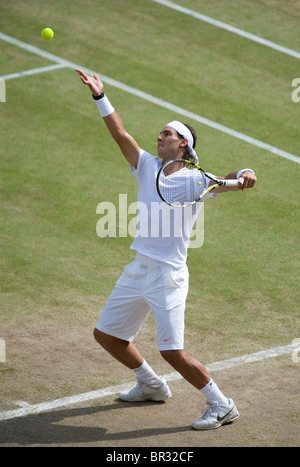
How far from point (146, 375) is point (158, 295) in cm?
93

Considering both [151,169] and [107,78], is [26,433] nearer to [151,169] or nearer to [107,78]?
[151,169]

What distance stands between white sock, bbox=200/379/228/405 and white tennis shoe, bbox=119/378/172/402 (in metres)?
0.59

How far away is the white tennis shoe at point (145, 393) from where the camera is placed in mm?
7895

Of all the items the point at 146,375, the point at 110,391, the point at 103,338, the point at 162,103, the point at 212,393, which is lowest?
the point at 110,391

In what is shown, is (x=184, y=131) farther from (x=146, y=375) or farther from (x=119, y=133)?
(x=146, y=375)

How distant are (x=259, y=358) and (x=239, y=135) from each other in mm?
6247

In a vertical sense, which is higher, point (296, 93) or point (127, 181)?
→ point (296, 93)

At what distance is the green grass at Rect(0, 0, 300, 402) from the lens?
9.89m

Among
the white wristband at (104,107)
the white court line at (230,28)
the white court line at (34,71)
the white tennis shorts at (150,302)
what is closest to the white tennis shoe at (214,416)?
the white tennis shorts at (150,302)

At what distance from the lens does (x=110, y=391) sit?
26.6 feet

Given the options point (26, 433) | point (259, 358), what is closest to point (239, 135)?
point (259, 358)

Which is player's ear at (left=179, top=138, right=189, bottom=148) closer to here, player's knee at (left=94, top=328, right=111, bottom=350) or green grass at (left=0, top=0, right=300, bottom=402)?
player's knee at (left=94, top=328, right=111, bottom=350)

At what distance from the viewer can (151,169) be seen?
7.62 m

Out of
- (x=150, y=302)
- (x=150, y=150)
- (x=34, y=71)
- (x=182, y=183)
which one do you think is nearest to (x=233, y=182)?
(x=182, y=183)
